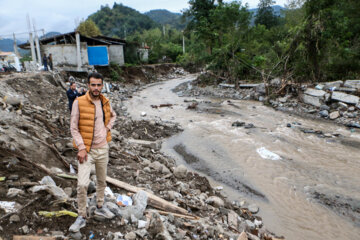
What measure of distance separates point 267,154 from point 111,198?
5657 millimetres

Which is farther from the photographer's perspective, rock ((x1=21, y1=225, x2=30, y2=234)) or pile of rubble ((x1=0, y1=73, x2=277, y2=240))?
pile of rubble ((x1=0, y1=73, x2=277, y2=240))

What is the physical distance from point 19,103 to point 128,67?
762 inches

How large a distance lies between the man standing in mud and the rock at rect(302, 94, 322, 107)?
1257cm

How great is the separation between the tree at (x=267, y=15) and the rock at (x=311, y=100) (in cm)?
3157

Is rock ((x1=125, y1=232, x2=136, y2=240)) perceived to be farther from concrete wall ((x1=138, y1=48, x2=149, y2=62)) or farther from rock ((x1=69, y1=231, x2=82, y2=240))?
concrete wall ((x1=138, y1=48, x2=149, y2=62))

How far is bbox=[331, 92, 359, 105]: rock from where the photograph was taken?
1137cm

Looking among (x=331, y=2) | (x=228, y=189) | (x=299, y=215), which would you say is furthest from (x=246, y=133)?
(x=331, y=2)

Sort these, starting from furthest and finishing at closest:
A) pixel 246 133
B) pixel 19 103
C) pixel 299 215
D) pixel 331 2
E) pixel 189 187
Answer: pixel 331 2, pixel 246 133, pixel 19 103, pixel 189 187, pixel 299 215

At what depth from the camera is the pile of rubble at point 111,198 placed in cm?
Answer: 279

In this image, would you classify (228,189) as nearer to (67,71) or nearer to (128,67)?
(67,71)

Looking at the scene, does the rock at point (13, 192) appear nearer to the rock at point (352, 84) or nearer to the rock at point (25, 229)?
the rock at point (25, 229)

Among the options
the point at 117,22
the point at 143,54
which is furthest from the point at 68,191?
the point at 117,22

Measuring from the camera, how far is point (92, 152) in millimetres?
2861

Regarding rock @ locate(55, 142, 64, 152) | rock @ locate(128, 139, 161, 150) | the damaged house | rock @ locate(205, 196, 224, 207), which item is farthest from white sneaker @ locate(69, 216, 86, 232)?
the damaged house
